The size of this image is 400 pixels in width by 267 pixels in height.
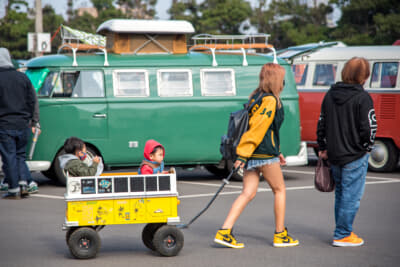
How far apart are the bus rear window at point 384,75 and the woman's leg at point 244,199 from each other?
7235 mm

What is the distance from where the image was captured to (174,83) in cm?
1169

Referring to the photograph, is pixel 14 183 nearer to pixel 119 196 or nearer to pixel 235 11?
pixel 119 196

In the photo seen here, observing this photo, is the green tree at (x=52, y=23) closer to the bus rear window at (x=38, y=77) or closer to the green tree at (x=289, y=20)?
the green tree at (x=289, y=20)

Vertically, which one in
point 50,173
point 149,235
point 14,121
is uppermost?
point 14,121

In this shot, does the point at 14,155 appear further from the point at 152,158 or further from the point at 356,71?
the point at 356,71

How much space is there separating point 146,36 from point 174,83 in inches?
41.2

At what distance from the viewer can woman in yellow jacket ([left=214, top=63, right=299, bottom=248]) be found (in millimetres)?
6492

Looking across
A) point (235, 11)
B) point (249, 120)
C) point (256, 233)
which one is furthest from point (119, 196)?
point (235, 11)

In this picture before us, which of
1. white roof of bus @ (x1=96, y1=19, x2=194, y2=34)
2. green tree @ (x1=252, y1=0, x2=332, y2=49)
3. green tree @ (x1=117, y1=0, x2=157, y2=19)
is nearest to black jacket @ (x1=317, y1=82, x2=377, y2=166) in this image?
white roof of bus @ (x1=96, y1=19, x2=194, y2=34)

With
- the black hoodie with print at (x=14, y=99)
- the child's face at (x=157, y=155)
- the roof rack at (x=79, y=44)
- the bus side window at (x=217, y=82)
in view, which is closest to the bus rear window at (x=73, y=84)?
the roof rack at (x=79, y=44)

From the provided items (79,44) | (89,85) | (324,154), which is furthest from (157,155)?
(79,44)

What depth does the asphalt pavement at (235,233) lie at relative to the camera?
6277mm

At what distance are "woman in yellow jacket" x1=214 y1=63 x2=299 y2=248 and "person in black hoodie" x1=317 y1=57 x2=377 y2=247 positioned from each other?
1.79ft

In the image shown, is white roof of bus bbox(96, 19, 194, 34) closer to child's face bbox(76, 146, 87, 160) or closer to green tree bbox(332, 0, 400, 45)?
child's face bbox(76, 146, 87, 160)
